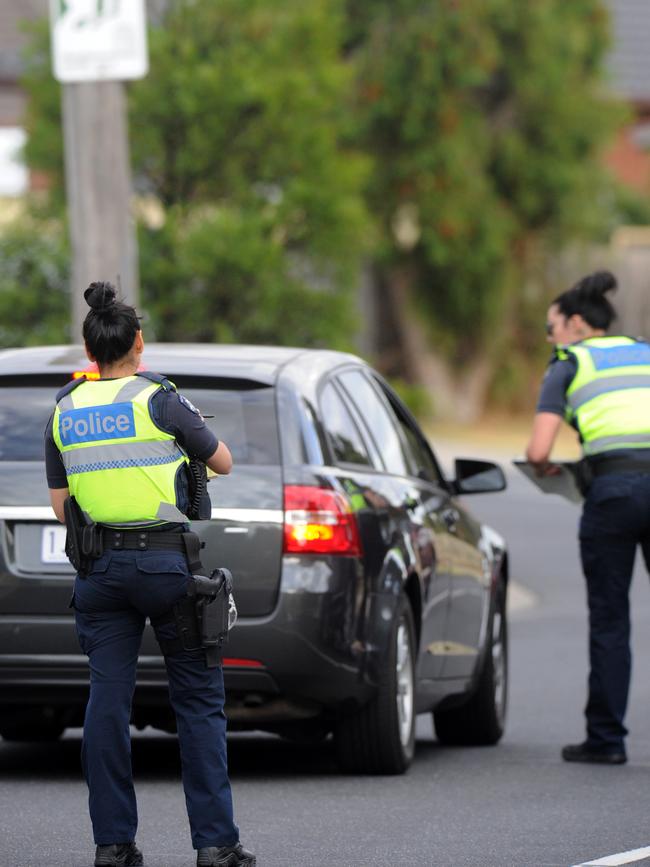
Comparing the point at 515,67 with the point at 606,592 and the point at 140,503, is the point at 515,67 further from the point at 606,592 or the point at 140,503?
the point at 140,503

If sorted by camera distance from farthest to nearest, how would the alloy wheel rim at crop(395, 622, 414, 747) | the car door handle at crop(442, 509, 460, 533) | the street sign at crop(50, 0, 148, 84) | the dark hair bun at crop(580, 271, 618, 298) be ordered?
the street sign at crop(50, 0, 148, 84) → the car door handle at crop(442, 509, 460, 533) → the dark hair bun at crop(580, 271, 618, 298) → the alloy wheel rim at crop(395, 622, 414, 747)

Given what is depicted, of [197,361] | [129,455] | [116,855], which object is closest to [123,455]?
[129,455]

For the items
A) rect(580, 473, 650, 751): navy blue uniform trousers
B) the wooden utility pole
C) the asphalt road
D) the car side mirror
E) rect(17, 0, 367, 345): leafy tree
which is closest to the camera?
the asphalt road

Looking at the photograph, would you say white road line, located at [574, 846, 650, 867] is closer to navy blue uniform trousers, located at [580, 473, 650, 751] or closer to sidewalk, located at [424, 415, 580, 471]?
navy blue uniform trousers, located at [580, 473, 650, 751]

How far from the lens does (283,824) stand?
7.05 meters

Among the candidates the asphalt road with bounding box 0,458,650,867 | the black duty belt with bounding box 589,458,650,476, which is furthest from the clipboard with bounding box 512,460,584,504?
the asphalt road with bounding box 0,458,650,867

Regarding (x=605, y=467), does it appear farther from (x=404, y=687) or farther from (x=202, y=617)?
(x=202, y=617)

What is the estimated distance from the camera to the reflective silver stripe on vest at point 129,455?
19.4ft

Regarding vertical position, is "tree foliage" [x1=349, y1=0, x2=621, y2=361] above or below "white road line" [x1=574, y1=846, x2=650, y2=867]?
above

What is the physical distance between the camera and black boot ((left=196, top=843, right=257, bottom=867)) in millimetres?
5883

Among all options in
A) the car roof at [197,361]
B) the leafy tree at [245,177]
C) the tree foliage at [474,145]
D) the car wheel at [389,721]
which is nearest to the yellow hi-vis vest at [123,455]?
the car roof at [197,361]

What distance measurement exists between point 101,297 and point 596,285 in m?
3.34

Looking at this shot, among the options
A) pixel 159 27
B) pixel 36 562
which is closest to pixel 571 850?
pixel 36 562

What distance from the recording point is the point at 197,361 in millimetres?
7965
